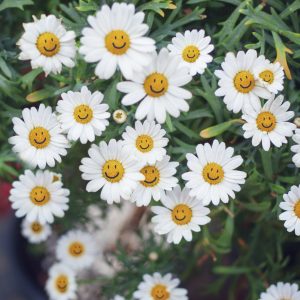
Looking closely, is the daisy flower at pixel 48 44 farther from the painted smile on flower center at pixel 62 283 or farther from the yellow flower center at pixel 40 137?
the painted smile on flower center at pixel 62 283

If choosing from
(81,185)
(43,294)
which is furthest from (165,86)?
(43,294)

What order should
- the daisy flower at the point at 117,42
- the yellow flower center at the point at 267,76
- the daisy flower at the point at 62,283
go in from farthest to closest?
the daisy flower at the point at 62,283
the yellow flower center at the point at 267,76
the daisy flower at the point at 117,42

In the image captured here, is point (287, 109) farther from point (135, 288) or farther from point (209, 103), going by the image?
point (135, 288)

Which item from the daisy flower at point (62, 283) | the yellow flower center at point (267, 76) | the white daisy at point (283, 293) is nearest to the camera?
the yellow flower center at point (267, 76)

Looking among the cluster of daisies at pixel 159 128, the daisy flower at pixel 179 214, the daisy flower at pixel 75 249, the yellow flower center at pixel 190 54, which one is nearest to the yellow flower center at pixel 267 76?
the cluster of daisies at pixel 159 128

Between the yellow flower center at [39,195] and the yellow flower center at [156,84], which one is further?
the yellow flower center at [39,195]

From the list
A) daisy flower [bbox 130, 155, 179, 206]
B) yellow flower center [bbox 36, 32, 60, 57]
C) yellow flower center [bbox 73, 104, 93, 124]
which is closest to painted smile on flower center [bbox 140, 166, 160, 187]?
daisy flower [bbox 130, 155, 179, 206]

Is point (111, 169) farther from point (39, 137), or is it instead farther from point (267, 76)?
point (267, 76)

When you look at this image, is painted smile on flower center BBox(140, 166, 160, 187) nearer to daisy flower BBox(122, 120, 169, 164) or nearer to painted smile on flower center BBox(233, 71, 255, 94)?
daisy flower BBox(122, 120, 169, 164)
